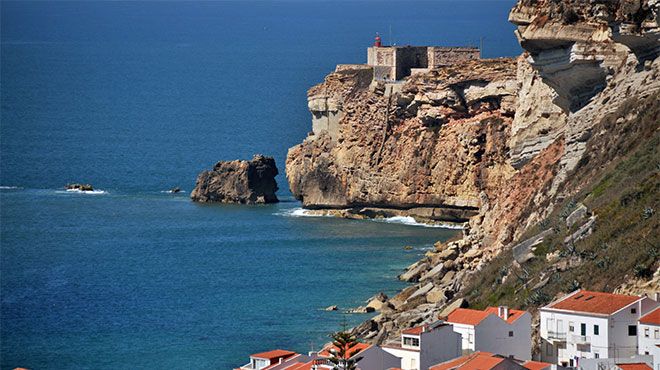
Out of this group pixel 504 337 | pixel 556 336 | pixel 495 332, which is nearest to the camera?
pixel 556 336

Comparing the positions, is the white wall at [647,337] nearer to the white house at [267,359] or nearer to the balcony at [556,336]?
the balcony at [556,336]

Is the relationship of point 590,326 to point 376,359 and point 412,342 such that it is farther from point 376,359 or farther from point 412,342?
point 376,359

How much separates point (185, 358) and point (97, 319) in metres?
8.18

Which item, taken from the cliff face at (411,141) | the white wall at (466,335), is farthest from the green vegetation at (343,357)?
the cliff face at (411,141)

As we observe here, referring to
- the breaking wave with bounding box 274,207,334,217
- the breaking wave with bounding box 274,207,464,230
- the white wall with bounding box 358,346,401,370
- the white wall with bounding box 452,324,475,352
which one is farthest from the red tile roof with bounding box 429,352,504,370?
the breaking wave with bounding box 274,207,334,217

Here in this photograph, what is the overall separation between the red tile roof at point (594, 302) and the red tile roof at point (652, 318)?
64cm

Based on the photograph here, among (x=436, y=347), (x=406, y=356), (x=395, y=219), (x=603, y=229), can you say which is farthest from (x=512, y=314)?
(x=395, y=219)

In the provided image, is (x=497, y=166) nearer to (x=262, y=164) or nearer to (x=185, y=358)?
(x=262, y=164)

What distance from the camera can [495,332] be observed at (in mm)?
47625

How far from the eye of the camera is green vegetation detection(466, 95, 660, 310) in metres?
49.9

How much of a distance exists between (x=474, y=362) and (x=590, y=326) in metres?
3.69

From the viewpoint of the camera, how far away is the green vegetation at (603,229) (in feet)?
164

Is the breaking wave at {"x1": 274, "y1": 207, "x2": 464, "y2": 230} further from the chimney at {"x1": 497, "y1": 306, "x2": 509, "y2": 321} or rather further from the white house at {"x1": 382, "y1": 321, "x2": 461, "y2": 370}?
the white house at {"x1": 382, "y1": 321, "x2": 461, "y2": 370}

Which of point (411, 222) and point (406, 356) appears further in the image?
point (411, 222)
